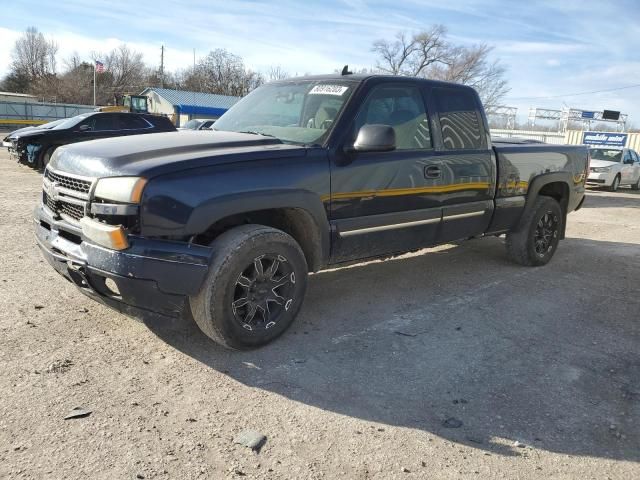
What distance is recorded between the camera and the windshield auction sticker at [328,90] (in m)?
4.13

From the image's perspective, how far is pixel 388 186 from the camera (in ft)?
13.5

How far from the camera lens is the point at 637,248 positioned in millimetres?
7816

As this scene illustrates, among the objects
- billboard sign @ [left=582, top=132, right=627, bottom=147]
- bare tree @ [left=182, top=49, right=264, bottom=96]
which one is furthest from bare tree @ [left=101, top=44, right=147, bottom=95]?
billboard sign @ [left=582, top=132, right=627, bottom=147]

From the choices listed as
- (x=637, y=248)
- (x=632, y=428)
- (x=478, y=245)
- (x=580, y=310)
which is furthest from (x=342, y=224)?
(x=637, y=248)

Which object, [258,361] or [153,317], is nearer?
[153,317]

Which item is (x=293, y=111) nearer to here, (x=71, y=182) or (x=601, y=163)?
(x=71, y=182)

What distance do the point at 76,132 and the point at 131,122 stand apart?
138cm

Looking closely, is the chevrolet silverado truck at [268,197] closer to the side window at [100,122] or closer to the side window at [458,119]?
the side window at [458,119]

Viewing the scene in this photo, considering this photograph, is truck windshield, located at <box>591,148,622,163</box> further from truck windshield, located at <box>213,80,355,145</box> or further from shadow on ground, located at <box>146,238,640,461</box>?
truck windshield, located at <box>213,80,355,145</box>

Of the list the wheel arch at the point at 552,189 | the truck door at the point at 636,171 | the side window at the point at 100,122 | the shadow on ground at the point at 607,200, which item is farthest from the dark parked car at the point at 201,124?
the truck door at the point at 636,171

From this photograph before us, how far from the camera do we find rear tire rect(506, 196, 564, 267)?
5898mm

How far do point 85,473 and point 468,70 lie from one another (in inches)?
1665

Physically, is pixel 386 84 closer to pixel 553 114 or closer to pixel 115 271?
pixel 115 271

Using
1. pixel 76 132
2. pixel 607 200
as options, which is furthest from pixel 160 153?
pixel 607 200
